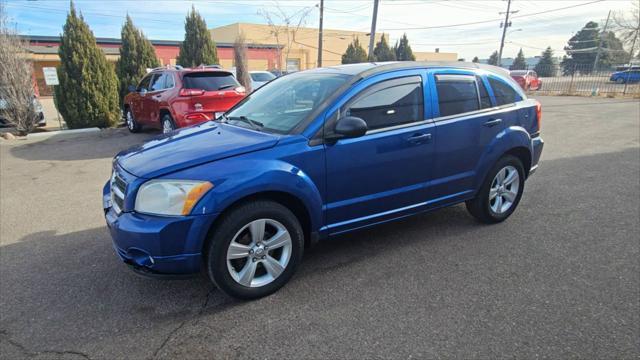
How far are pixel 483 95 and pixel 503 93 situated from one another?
35 cm

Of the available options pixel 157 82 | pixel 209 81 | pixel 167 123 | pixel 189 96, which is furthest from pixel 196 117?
pixel 157 82

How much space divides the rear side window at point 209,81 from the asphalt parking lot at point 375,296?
434cm

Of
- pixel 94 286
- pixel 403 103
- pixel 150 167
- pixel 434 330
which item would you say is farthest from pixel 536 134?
pixel 94 286

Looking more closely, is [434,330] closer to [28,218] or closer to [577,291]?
[577,291]

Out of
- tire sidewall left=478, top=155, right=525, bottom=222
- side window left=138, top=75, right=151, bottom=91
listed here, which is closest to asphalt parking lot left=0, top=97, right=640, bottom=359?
tire sidewall left=478, top=155, right=525, bottom=222

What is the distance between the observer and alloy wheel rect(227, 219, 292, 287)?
286 centimetres

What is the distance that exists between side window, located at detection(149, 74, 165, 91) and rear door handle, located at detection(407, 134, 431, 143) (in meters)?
7.57

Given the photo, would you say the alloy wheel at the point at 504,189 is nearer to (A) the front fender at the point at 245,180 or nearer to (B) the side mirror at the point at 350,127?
(B) the side mirror at the point at 350,127

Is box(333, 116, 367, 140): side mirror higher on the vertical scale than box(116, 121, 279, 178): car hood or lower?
higher

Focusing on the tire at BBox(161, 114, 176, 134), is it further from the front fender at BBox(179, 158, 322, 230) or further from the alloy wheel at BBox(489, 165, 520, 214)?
the alloy wheel at BBox(489, 165, 520, 214)

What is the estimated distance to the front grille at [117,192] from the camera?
2.88m

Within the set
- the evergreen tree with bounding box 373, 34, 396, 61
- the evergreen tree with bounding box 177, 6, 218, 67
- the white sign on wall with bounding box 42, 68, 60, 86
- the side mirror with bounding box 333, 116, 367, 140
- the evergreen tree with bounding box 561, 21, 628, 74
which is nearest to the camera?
the side mirror with bounding box 333, 116, 367, 140

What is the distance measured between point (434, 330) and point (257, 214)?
1.46m

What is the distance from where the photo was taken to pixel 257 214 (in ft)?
9.27
